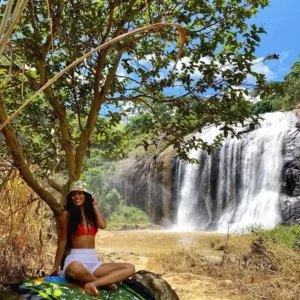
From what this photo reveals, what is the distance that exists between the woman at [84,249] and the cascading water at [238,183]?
52.5 feet

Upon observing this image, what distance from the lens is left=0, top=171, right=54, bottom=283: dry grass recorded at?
5133 millimetres

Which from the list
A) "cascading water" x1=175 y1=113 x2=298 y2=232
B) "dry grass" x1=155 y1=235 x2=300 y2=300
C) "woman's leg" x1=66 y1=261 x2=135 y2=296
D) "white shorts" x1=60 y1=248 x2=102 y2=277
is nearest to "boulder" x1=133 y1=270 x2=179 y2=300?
"woman's leg" x1=66 y1=261 x2=135 y2=296

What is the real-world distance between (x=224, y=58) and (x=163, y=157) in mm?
20097

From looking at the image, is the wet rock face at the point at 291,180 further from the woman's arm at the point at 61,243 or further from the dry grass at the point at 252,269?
the woman's arm at the point at 61,243

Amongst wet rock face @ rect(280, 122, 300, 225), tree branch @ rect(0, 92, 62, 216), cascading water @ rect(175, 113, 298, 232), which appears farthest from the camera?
cascading water @ rect(175, 113, 298, 232)

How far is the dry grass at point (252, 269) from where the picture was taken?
6.29 meters

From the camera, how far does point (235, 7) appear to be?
A: 559 centimetres

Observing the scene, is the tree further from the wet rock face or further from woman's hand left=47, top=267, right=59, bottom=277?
the wet rock face

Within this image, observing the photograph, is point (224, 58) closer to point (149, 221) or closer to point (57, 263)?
point (57, 263)

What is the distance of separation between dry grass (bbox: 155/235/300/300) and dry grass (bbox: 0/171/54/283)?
9.25 ft

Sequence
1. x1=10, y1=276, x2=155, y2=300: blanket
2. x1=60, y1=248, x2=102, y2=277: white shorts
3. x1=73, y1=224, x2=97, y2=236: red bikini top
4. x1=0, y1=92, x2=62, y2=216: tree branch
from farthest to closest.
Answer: x1=0, y1=92, x2=62, y2=216: tree branch < x1=73, y1=224, x2=97, y2=236: red bikini top < x1=60, y1=248, x2=102, y2=277: white shorts < x1=10, y1=276, x2=155, y2=300: blanket

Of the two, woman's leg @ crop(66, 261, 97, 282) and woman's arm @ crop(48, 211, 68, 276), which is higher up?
woman's arm @ crop(48, 211, 68, 276)

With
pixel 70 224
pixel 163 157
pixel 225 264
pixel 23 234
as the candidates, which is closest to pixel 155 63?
pixel 23 234

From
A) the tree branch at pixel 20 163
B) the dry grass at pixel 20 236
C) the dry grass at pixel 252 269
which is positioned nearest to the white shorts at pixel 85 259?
the tree branch at pixel 20 163
